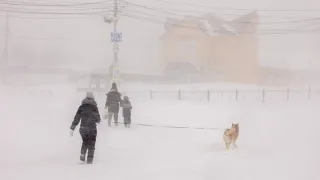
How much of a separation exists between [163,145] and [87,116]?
1963 millimetres

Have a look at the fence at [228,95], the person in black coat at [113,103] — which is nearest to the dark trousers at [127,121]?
the person in black coat at [113,103]

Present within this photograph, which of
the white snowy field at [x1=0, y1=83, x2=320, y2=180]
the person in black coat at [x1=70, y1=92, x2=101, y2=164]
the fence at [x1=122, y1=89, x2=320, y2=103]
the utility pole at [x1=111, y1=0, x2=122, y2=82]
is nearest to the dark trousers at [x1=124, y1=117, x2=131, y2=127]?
the white snowy field at [x1=0, y1=83, x2=320, y2=180]

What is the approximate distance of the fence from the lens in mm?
15410

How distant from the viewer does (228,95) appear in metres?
16.5

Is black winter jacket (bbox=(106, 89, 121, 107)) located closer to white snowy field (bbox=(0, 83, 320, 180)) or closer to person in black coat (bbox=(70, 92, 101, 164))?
white snowy field (bbox=(0, 83, 320, 180))

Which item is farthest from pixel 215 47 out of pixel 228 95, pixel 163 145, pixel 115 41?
pixel 163 145

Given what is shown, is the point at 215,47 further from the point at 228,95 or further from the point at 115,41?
the point at 115,41

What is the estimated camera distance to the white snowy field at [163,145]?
5785 millimetres

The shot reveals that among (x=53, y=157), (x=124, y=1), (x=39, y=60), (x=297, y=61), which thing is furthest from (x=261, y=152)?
(x=39, y=60)

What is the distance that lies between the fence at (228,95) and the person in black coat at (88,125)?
323 inches

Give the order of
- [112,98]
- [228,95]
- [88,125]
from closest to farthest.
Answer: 1. [88,125]
2. [112,98]
3. [228,95]

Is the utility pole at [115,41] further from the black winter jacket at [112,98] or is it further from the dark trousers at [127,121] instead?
the dark trousers at [127,121]

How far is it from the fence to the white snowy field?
237 cm

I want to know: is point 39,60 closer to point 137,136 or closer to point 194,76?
point 194,76
